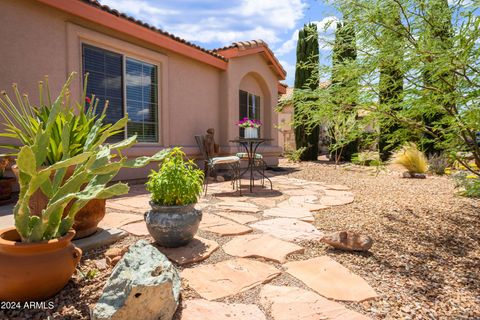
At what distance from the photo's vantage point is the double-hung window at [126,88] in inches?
205

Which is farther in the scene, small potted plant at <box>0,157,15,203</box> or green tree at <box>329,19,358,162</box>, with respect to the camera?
small potted plant at <box>0,157,15,203</box>

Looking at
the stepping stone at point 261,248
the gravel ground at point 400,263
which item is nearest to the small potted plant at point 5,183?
the gravel ground at point 400,263

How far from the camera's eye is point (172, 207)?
2.40 metres

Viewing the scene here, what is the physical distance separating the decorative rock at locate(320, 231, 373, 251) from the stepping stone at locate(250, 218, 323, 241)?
0.25 metres

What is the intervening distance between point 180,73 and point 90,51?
2.15 metres

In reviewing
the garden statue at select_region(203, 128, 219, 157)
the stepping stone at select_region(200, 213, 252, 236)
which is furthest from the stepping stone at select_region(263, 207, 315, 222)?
the garden statue at select_region(203, 128, 219, 157)

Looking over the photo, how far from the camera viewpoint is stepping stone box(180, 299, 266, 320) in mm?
1580

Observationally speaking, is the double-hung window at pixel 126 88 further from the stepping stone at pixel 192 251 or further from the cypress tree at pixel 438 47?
the cypress tree at pixel 438 47

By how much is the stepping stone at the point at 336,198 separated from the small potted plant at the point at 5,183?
4.36 metres

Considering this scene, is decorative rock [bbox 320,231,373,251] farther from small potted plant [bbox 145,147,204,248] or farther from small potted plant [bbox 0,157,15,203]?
small potted plant [bbox 0,157,15,203]

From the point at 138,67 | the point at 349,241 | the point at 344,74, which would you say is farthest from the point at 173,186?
the point at 138,67

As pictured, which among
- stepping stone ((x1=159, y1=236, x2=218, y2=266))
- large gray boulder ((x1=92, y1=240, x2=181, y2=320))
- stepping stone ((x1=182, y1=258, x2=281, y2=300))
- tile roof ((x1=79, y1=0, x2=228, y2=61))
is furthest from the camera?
tile roof ((x1=79, y1=0, x2=228, y2=61))

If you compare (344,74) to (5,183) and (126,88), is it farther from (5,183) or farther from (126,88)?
(5,183)

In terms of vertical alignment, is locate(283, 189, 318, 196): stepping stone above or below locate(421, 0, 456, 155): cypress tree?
below
